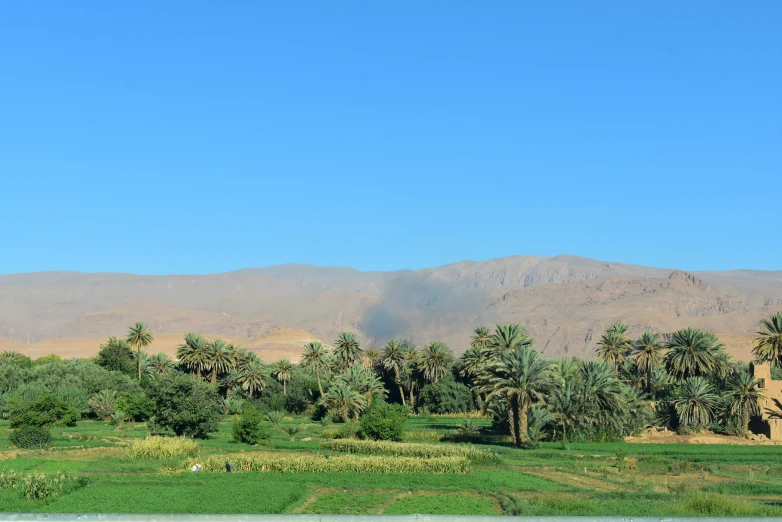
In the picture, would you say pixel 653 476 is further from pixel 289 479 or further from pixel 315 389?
pixel 315 389

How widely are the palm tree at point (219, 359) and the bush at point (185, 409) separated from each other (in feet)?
112

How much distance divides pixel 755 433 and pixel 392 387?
184 feet

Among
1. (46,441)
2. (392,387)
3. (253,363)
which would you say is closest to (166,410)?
(46,441)

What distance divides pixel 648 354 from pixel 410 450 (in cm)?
4700

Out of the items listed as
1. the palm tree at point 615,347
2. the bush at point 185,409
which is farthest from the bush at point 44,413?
the palm tree at point 615,347

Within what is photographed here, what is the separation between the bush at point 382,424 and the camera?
58750 millimetres

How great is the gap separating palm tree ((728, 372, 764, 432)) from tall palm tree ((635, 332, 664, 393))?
736 inches

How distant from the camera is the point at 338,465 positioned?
40.6 m

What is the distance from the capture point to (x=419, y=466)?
40938 mm

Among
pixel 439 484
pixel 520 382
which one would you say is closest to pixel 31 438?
pixel 439 484

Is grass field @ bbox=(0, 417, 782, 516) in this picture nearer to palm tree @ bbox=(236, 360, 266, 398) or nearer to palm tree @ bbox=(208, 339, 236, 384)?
palm tree @ bbox=(208, 339, 236, 384)

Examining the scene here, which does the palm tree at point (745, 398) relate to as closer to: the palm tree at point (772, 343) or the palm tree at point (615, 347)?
the palm tree at point (772, 343)

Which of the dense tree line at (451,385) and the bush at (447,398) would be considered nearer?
the dense tree line at (451,385)

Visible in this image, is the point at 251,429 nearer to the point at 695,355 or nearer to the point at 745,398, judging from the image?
the point at 745,398
